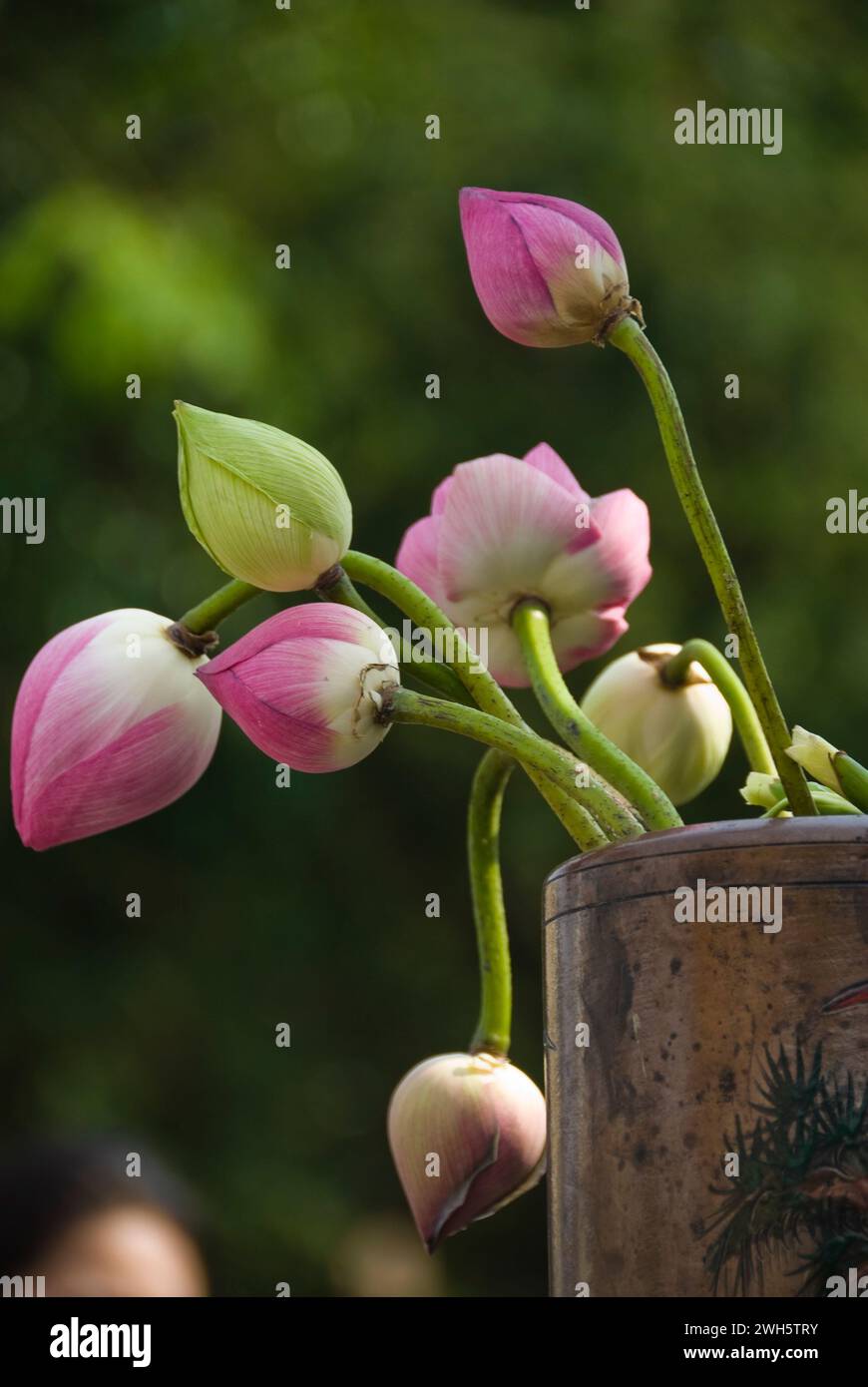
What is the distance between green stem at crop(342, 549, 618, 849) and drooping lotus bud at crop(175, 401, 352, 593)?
1cm

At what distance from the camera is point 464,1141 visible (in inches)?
14.6

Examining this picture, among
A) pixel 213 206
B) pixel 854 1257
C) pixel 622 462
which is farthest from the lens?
pixel 213 206

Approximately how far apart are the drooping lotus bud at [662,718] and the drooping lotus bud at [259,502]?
104mm

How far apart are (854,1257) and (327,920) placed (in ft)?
7.10

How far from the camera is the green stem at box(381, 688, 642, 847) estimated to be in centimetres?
33

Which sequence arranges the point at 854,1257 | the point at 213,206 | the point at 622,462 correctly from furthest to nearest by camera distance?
the point at 213,206
the point at 622,462
the point at 854,1257

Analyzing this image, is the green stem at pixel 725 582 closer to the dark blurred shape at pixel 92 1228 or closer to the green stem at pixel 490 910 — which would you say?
the green stem at pixel 490 910

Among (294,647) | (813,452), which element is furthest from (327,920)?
(294,647)

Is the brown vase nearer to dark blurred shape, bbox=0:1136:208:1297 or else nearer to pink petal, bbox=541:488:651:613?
pink petal, bbox=541:488:651:613

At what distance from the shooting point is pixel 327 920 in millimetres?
2434

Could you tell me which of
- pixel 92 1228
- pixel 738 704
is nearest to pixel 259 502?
pixel 738 704

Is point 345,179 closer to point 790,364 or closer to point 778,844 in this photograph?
point 790,364
